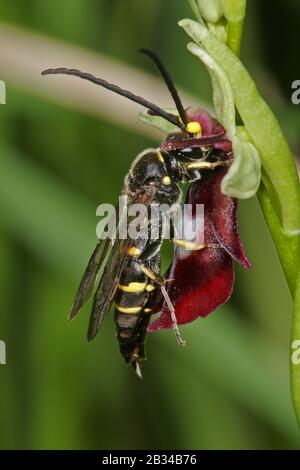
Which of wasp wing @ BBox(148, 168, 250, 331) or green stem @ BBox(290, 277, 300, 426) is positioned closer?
green stem @ BBox(290, 277, 300, 426)

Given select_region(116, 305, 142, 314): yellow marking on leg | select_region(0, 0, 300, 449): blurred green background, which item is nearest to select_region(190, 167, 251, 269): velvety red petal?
select_region(116, 305, 142, 314): yellow marking on leg

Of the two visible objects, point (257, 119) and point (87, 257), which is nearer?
point (257, 119)

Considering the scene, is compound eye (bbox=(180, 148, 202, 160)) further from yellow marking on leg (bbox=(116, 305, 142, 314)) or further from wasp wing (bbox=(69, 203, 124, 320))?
yellow marking on leg (bbox=(116, 305, 142, 314))

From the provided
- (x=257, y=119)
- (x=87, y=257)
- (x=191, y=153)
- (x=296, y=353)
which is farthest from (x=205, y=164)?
(x=87, y=257)

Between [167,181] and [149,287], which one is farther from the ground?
[167,181]

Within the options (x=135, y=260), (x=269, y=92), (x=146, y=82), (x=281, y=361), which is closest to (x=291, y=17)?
(x=269, y=92)

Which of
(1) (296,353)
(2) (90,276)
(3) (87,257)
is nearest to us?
(1) (296,353)

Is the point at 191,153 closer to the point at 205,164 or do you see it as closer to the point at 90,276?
the point at 205,164
